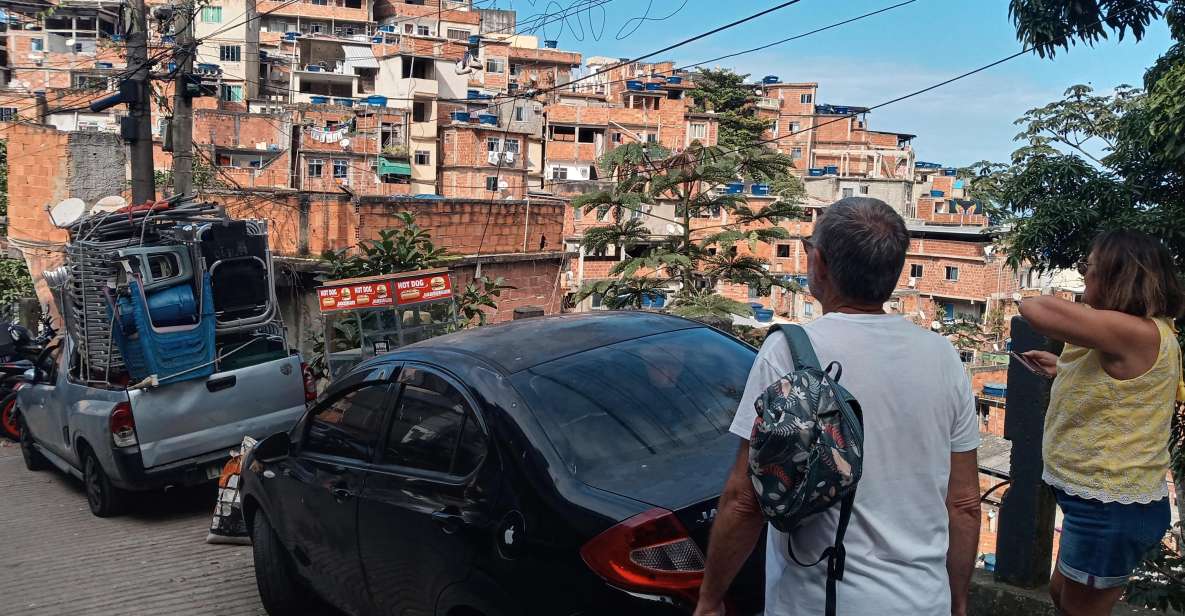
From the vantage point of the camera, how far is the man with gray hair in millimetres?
2262

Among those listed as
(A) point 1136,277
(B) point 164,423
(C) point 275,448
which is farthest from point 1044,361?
(B) point 164,423

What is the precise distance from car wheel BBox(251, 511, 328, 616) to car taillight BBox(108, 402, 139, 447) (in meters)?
2.76

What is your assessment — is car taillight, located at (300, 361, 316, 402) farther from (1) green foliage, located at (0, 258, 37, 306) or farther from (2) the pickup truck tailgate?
(1) green foliage, located at (0, 258, 37, 306)

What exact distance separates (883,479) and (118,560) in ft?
20.9

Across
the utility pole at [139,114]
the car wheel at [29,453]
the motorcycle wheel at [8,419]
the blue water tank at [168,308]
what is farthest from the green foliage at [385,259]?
A: the motorcycle wheel at [8,419]

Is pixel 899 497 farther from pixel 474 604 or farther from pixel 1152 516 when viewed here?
pixel 474 604

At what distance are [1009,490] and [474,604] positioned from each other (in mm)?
2319

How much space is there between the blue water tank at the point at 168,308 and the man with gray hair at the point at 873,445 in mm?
6650

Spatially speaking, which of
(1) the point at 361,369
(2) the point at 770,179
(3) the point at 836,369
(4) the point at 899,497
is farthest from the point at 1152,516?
(2) the point at 770,179

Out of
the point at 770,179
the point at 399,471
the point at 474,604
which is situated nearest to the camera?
the point at 474,604

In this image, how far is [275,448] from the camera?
500 centimetres

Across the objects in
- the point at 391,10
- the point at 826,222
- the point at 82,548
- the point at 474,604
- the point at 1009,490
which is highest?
the point at 391,10

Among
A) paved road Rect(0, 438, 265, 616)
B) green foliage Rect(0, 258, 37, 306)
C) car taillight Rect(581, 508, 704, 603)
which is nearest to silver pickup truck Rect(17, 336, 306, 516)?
paved road Rect(0, 438, 265, 616)

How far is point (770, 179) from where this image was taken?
9.55 meters
